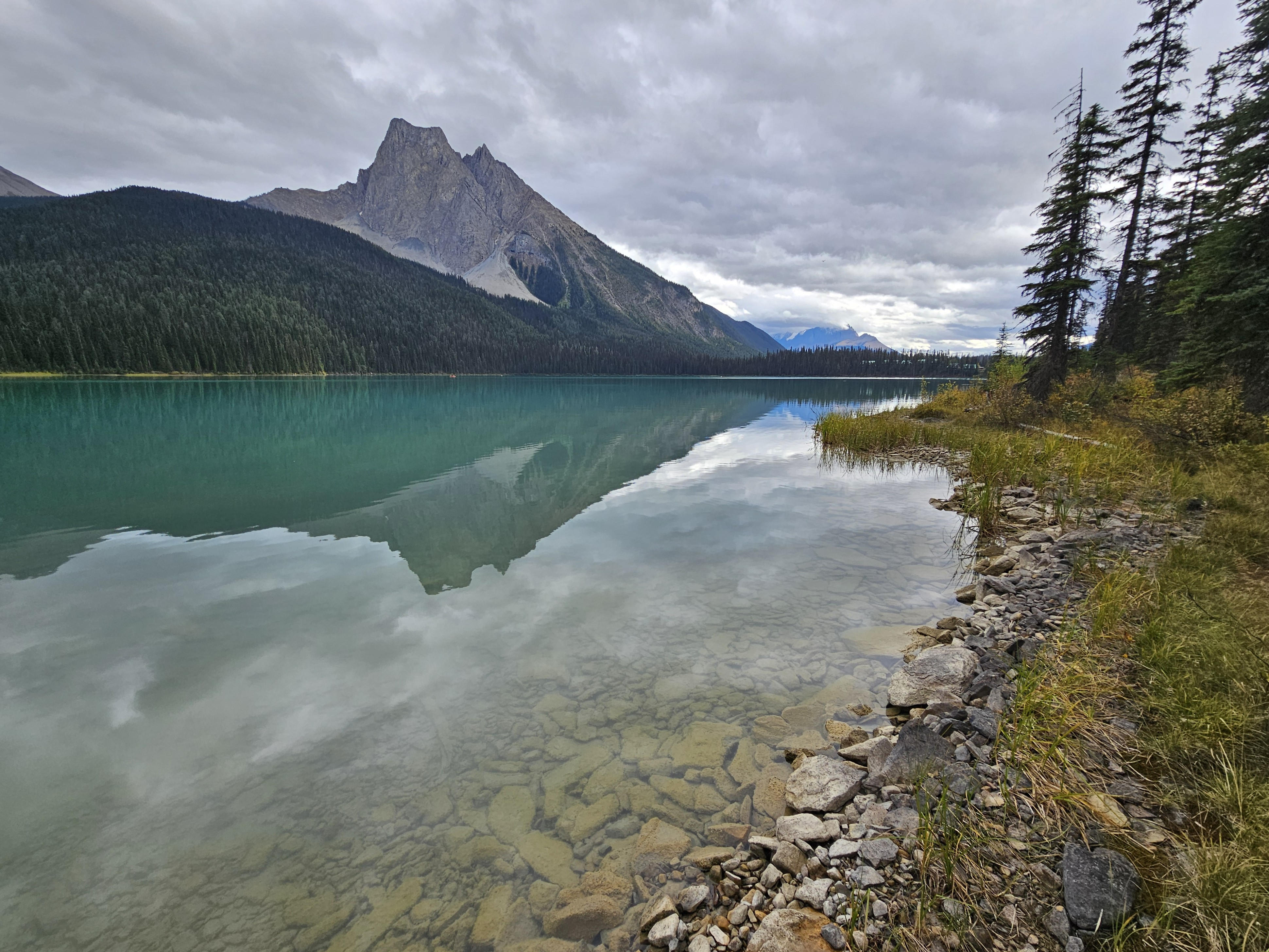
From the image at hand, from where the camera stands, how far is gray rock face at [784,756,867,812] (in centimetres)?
439

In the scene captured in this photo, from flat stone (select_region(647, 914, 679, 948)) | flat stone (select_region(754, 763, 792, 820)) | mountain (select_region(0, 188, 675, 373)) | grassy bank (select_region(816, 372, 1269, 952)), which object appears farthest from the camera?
mountain (select_region(0, 188, 675, 373))

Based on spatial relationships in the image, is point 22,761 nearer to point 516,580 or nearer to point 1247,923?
point 516,580

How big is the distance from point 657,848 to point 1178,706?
4.26 meters

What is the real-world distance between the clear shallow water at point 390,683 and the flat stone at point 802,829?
19.3 inches

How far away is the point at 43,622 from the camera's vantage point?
8031 millimetres

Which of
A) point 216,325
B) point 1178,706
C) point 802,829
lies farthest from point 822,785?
point 216,325

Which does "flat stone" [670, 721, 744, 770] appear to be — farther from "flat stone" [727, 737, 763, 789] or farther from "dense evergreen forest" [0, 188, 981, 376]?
"dense evergreen forest" [0, 188, 981, 376]

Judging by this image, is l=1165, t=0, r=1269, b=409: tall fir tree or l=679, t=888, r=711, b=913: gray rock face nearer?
l=679, t=888, r=711, b=913: gray rock face

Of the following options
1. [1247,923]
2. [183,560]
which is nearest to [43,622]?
[183,560]

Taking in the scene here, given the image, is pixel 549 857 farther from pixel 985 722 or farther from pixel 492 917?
pixel 985 722

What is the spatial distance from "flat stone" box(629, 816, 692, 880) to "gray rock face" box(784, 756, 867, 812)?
1053 millimetres

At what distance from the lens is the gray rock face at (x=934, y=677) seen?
578cm

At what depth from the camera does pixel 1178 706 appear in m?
4.02

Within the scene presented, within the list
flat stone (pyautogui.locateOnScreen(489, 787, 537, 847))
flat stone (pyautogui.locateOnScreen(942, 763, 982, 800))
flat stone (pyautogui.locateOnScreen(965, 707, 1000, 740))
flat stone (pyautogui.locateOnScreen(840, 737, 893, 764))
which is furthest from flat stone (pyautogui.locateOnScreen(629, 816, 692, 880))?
flat stone (pyautogui.locateOnScreen(965, 707, 1000, 740))
